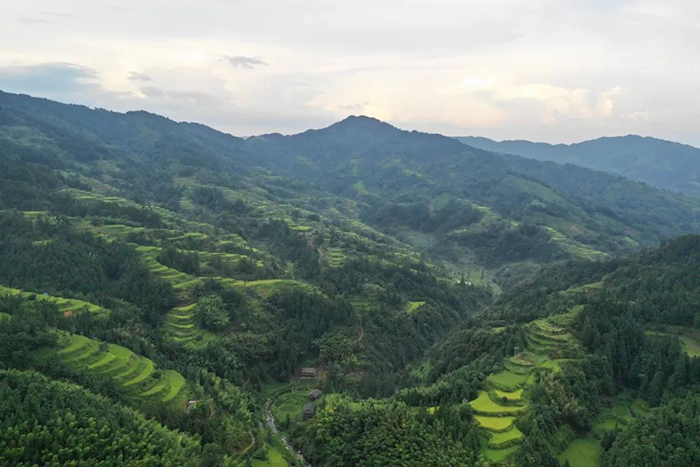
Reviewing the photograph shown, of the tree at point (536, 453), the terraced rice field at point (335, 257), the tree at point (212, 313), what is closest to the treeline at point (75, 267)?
the tree at point (212, 313)

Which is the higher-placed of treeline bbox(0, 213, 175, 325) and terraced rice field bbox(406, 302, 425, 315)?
treeline bbox(0, 213, 175, 325)

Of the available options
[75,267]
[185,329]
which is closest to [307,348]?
[185,329]

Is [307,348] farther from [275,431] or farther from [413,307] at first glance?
[413,307]

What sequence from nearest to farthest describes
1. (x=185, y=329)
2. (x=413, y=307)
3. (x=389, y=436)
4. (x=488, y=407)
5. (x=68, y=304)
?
1. (x=389, y=436)
2. (x=488, y=407)
3. (x=68, y=304)
4. (x=185, y=329)
5. (x=413, y=307)

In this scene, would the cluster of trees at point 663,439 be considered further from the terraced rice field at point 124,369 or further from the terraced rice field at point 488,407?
the terraced rice field at point 124,369

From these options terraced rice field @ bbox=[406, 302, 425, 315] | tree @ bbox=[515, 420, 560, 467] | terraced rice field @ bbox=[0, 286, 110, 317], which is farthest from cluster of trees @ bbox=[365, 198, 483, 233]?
tree @ bbox=[515, 420, 560, 467]

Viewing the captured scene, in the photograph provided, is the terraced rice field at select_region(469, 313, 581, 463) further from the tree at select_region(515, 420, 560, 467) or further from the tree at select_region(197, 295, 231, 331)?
the tree at select_region(197, 295, 231, 331)
